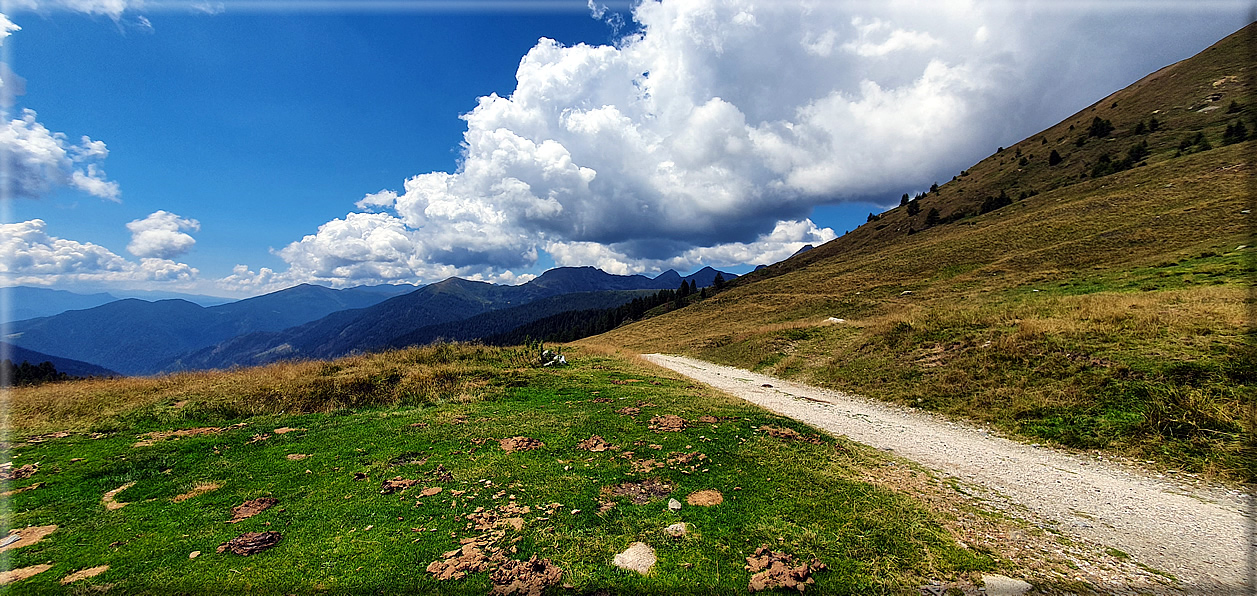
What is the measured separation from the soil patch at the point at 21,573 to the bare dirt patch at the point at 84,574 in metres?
0.42

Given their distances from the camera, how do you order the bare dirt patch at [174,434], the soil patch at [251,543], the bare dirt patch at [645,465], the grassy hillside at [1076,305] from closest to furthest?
1. the soil patch at [251,543]
2. the bare dirt patch at [645,465]
3. the bare dirt patch at [174,434]
4. the grassy hillside at [1076,305]

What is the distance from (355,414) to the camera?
12.1 metres

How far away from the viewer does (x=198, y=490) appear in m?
A: 6.95

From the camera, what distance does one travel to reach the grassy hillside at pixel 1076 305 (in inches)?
421

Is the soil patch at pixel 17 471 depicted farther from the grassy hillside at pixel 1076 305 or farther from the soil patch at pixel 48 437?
the grassy hillside at pixel 1076 305

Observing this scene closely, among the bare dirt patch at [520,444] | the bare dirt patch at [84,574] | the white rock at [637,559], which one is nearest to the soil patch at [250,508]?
the bare dirt patch at [84,574]

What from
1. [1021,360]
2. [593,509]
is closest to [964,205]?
[1021,360]

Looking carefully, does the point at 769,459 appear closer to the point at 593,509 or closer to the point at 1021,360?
the point at 593,509

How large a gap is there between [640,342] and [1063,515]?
157 feet

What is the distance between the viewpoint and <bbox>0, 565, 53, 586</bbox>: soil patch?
4.55 m

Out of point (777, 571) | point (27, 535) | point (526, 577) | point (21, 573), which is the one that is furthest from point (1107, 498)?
point (27, 535)

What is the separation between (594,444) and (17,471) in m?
10.4

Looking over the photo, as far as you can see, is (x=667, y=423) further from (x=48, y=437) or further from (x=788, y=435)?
(x=48, y=437)

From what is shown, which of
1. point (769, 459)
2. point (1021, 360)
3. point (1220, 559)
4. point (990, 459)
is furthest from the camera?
point (1021, 360)
